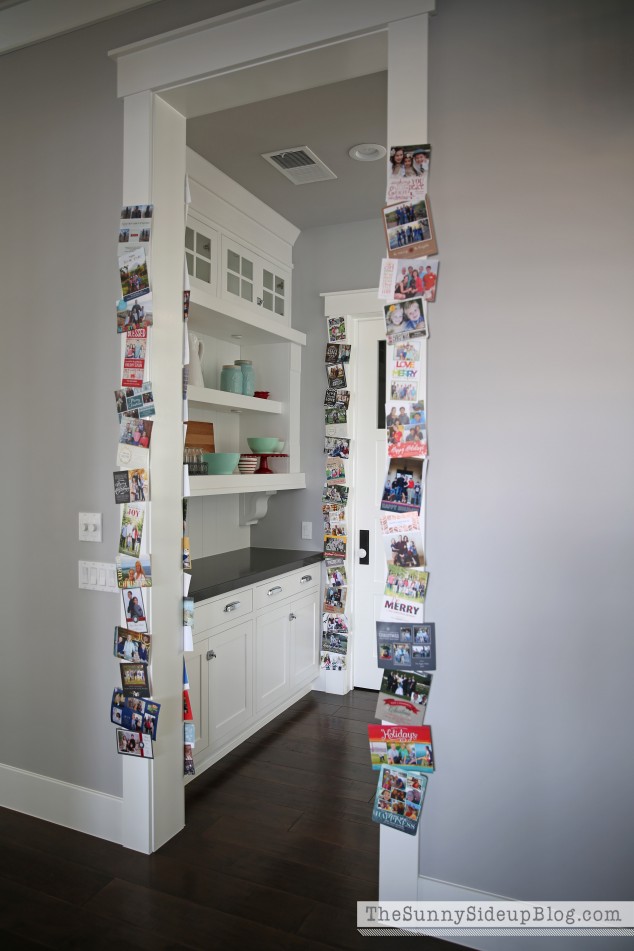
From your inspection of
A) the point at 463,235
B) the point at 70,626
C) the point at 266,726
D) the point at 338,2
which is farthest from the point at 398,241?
the point at 266,726

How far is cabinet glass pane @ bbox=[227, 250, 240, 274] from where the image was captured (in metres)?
3.66

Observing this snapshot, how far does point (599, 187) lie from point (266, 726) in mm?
3028

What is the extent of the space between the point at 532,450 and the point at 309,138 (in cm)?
206

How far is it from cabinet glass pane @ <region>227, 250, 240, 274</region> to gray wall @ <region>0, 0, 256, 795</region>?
122 cm

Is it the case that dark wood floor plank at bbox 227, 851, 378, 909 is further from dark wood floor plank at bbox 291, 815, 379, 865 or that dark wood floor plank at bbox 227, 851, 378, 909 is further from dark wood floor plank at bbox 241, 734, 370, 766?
dark wood floor plank at bbox 241, 734, 370, 766

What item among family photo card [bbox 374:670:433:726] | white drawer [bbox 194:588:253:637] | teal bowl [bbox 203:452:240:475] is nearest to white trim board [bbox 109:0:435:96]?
teal bowl [bbox 203:452:240:475]

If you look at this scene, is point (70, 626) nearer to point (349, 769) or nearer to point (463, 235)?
point (349, 769)

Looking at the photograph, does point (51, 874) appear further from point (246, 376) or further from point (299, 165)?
point (299, 165)

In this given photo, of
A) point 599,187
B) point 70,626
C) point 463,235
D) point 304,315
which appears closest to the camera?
point 599,187

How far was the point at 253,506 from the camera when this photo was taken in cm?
423

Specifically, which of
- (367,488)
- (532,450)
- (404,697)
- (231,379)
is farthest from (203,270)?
(404,697)

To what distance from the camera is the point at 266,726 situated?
3588mm

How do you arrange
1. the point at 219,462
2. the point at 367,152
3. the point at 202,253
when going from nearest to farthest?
the point at 367,152 → the point at 202,253 → the point at 219,462

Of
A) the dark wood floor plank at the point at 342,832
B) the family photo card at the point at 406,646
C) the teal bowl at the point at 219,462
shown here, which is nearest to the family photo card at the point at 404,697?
the family photo card at the point at 406,646
